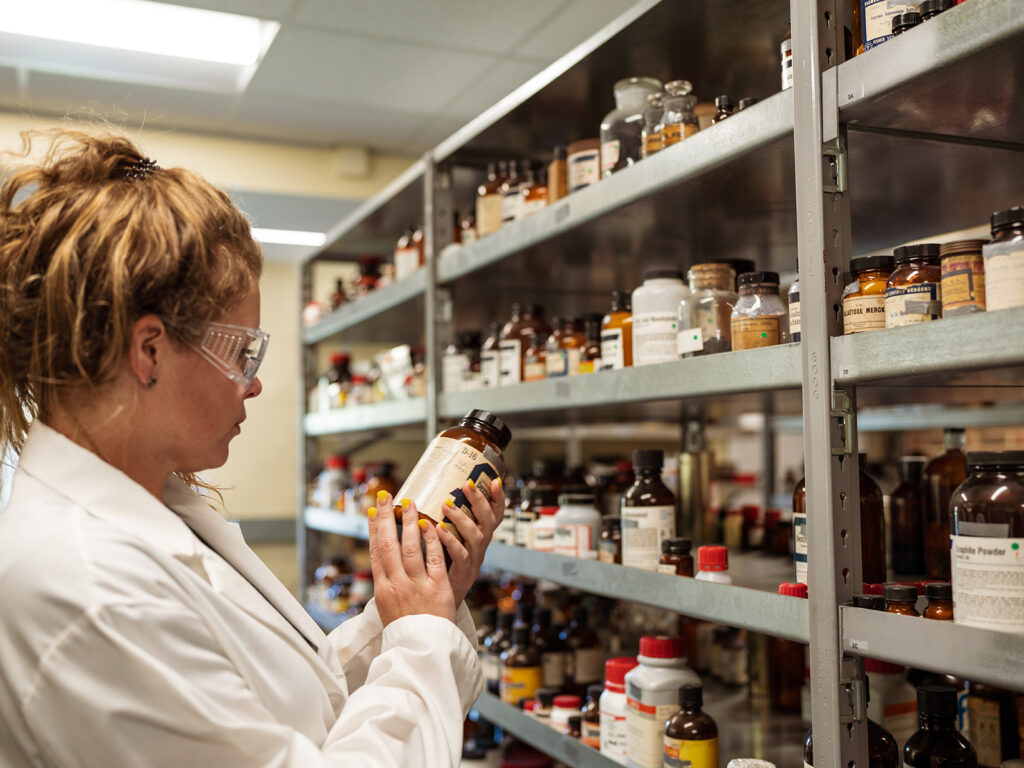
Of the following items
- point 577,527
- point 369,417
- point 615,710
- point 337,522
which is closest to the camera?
point 615,710

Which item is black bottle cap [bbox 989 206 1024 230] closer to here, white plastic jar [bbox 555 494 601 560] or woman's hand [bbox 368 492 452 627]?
woman's hand [bbox 368 492 452 627]

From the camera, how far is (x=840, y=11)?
124cm

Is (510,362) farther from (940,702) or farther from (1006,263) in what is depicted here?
(1006,263)

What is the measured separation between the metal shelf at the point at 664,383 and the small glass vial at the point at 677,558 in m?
0.26

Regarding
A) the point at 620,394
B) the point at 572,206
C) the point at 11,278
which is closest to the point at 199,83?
the point at 572,206

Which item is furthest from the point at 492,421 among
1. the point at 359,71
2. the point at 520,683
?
the point at 359,71

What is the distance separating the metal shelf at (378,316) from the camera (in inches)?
109

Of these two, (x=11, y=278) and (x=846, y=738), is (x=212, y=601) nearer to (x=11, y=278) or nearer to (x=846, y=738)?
(x=11, y=278)

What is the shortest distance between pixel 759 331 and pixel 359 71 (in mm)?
2760

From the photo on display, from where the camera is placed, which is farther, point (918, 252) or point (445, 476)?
point (445, 476)

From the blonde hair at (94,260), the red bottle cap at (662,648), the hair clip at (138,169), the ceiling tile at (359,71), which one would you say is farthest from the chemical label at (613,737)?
the ceiling tile at (359,71)

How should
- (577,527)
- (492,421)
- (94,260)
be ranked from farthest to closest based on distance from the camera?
(577,527)
(492,421)
(94,260)

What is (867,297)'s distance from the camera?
118 cm

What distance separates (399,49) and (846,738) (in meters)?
3.02
